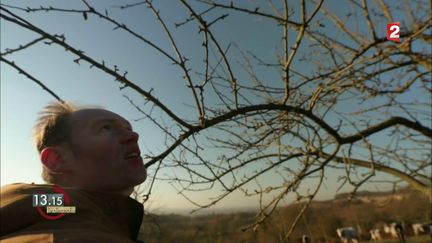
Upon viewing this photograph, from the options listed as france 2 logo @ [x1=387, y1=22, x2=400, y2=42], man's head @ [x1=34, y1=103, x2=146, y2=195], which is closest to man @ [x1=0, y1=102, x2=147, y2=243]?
man's head @ [x1=34, y1=103, x2=146, y2=195]

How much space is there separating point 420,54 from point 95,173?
3520 millimetres

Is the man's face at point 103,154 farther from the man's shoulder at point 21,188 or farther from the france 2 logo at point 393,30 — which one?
the france 2 logo at point 393,30

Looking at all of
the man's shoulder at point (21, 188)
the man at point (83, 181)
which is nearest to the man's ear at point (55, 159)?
the man at point (83, 181)

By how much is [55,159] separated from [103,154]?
0.25m

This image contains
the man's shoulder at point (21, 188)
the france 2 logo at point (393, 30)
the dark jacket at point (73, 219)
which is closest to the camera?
the dark jacket at point (73, 219)

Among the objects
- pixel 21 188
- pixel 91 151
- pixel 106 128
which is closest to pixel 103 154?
pixel 91 151

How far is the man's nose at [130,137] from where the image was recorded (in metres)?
1.64

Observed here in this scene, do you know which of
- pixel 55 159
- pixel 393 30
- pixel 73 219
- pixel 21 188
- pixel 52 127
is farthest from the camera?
pixel 393 30

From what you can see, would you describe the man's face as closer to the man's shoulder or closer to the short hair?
the short hair

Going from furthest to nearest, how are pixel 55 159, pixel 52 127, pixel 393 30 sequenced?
1. pixel 393 30
2. pixel 52 127
3. pixel 55 159

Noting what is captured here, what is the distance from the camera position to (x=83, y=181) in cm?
149

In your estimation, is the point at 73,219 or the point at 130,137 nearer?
the point at 73,219

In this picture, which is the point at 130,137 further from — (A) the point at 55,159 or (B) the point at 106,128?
(A) the point at 55,159

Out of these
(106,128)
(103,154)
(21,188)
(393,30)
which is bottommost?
(21,188)
